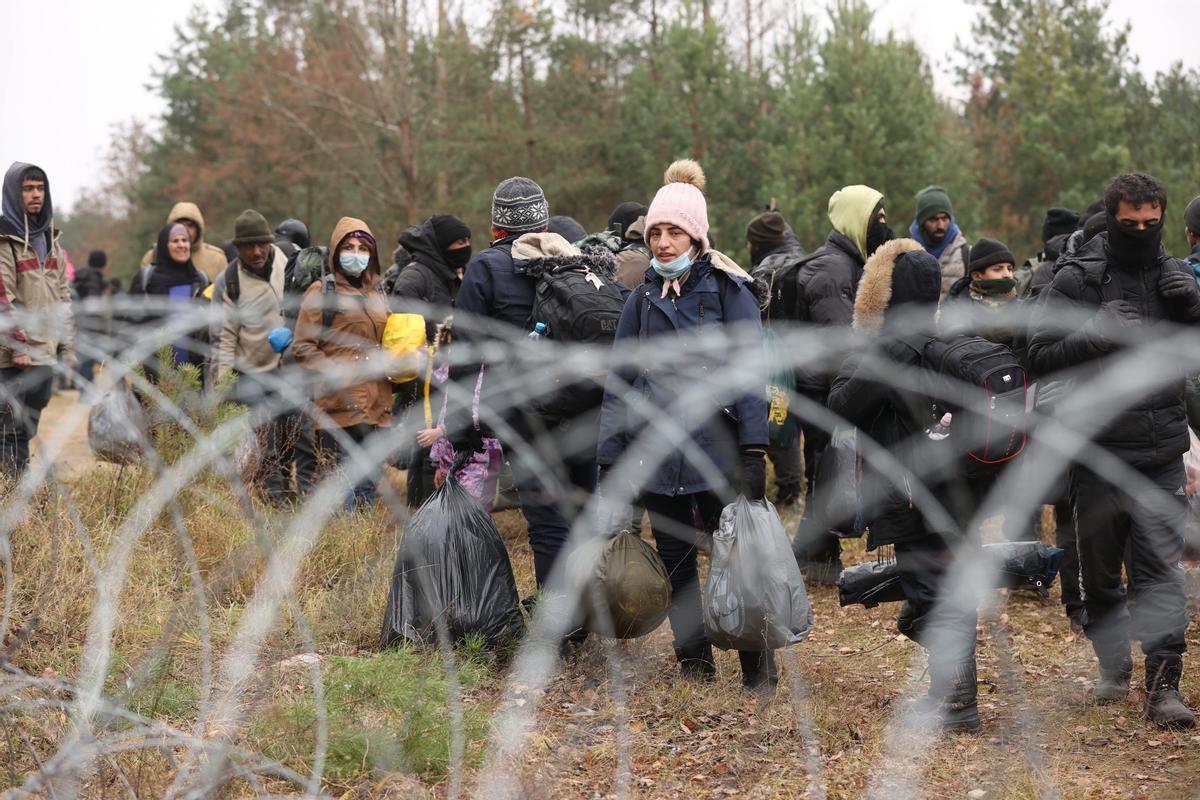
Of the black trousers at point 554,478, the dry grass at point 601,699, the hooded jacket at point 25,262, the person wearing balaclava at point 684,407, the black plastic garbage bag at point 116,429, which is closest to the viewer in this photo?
the dry grass at point 601,699

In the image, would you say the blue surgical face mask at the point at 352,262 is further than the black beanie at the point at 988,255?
Yes

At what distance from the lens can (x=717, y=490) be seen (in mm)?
4301

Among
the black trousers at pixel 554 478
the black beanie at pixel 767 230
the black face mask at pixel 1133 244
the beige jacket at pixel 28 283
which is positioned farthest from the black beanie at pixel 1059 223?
the beige jacket at pixel 28 283

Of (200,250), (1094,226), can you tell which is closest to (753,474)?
(1094,226)

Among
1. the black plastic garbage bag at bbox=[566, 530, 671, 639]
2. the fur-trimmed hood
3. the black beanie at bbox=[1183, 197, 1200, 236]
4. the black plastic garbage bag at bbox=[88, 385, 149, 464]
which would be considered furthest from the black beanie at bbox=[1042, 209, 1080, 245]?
the black plastic garbage bag at bbox=[88, 385, 149, 464]

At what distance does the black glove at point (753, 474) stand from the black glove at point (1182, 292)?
1349 mm

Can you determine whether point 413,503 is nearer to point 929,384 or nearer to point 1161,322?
point 929,384

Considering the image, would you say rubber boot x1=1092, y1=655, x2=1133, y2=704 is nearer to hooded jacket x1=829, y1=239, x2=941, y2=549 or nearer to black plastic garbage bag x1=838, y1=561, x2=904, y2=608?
black plastic garbage bag x1=838, y1=561, x2=904, y2=608

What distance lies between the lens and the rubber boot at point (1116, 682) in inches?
178

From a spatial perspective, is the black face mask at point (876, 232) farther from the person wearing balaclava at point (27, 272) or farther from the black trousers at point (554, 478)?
the person wearing balaclava at point (27, 272)

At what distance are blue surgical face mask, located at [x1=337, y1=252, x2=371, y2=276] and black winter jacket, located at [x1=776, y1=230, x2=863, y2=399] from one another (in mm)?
2133

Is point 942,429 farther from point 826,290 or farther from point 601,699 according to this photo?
point 826,290

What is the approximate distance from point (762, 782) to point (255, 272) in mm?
4684

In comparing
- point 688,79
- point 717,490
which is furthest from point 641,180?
point 717,490
